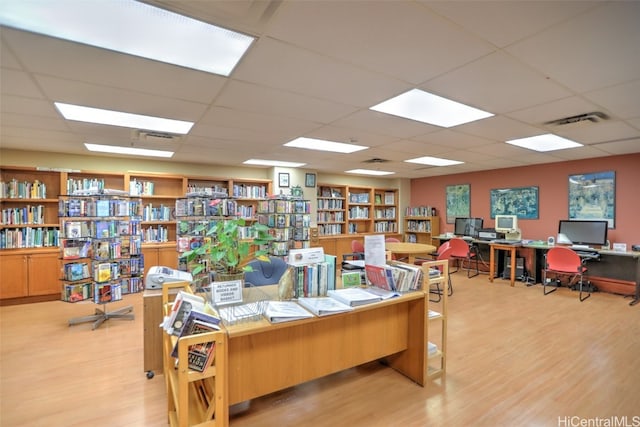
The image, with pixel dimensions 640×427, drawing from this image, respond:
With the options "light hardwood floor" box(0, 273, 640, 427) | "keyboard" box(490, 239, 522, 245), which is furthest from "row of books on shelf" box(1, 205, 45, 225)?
"keyboard" box(490, 239, 522, 245)

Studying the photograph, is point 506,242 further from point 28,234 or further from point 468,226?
point 28,234

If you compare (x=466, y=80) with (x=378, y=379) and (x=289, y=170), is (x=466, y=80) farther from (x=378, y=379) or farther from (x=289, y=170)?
(x=289, y=170)

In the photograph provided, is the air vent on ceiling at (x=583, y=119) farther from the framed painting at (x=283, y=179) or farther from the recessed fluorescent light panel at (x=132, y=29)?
the framed painting at (x=283, y=179)

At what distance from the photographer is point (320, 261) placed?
90.3 inches

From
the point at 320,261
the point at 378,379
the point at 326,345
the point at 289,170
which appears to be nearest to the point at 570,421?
the point at 378,379

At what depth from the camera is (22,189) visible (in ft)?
15.5

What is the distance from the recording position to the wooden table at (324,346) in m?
1.95

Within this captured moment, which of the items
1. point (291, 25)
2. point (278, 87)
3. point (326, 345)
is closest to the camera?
point (291, 25)

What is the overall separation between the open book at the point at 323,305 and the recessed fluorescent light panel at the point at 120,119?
8.04 ft

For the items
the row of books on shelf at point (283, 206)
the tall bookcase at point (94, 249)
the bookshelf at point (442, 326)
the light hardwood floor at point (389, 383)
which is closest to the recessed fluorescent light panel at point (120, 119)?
the tall bookcase at point (94, 249)

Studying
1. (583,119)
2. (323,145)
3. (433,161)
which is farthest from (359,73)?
(433,161)

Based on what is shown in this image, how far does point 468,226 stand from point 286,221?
4458mm

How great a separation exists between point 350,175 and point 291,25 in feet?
21.7

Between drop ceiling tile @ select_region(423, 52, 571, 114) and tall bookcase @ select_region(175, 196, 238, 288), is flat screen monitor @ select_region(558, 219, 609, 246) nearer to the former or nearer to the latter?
drop ceiling tile @ select_region(423, 52, 571, 114)
